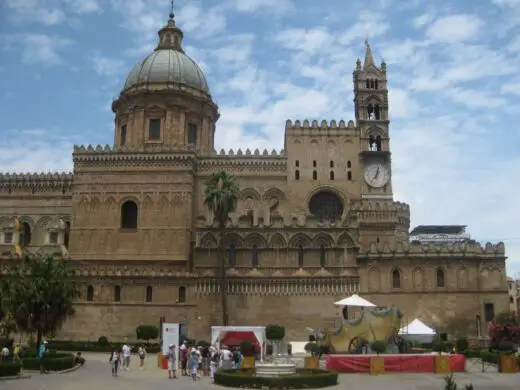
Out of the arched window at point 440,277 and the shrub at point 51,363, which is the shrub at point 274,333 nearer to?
the arched window at point 440,277

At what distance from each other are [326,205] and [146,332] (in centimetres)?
2134

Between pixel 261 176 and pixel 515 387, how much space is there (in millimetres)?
35323

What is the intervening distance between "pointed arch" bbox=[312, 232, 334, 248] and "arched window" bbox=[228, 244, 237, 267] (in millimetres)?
6663

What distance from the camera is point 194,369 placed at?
27.3 metres

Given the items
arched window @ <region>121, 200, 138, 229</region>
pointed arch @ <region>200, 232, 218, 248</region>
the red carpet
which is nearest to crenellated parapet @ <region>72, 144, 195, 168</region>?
arched window @ <region>121, 200, 138, 229</region>

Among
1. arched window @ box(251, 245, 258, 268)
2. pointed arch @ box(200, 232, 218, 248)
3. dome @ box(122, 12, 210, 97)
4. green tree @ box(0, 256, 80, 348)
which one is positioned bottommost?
green tree @ box(0, 256, 80, 348)

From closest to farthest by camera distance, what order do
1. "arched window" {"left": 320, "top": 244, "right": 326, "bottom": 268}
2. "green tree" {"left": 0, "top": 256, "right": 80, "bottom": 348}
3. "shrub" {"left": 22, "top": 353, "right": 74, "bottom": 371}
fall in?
"shrub" {"left": 22, "top": 353, "right": 74, "bottom": 371}, "green tree" {"left": 0, "top": 256, "right": 80, "bottom": 348}, "arched window" {"left": 320, "top": 244, "right": 326, "bottom": 268}

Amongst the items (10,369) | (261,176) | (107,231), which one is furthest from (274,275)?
(10,369)

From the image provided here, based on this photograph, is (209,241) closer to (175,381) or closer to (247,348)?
(247,348)

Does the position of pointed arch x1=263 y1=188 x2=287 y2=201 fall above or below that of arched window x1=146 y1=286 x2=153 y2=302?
above

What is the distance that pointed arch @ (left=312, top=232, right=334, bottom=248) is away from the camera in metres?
49.7

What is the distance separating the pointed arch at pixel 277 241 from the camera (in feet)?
163

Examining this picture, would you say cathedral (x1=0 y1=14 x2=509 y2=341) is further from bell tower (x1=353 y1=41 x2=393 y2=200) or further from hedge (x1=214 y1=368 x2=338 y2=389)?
hedge (x1=214 y1=368 x2=338 y2=389)

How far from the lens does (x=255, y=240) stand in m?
50.2
